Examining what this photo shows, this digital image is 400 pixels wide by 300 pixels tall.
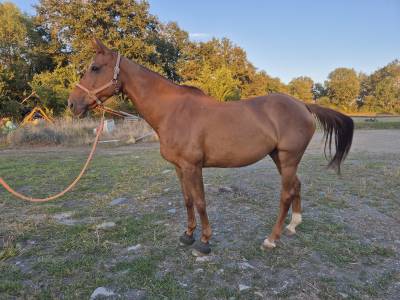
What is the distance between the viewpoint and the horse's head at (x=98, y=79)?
3.30m

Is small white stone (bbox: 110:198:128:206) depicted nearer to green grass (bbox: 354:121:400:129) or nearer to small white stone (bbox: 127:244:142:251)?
small white stone (bbox: 127:244:142:251)

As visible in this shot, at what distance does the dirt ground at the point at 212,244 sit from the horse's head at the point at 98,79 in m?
1.72

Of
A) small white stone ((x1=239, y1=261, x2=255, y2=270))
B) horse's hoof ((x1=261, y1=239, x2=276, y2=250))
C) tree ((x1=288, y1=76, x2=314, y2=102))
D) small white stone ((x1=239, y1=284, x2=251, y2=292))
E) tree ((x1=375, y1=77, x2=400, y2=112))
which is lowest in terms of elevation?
small white stone ((x1=239, y1=284, x2=251, y2=292))

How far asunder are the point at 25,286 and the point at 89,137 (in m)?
14.2

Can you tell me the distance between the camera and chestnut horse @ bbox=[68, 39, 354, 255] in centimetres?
331

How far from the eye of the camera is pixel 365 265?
123 inches

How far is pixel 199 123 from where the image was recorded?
333cm

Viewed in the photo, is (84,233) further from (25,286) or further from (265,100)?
(265,100)

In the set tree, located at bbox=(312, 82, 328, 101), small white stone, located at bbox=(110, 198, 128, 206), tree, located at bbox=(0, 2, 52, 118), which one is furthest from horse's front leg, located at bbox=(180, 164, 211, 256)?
tree, located at bbox=(312, 82, 328, 101)

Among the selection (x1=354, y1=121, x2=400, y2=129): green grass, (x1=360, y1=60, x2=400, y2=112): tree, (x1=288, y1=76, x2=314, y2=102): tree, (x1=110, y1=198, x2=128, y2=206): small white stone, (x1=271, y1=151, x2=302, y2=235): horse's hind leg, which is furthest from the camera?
(x1=288, y1=76, x2=314, y2=102): tree

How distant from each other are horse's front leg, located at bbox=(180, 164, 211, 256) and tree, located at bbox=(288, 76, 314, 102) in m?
59.3

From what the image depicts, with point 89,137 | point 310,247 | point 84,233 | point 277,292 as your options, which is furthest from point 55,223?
point 89,137

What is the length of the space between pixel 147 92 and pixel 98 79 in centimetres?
56

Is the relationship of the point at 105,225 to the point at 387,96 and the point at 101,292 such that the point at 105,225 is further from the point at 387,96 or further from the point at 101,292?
the point at 387,96
